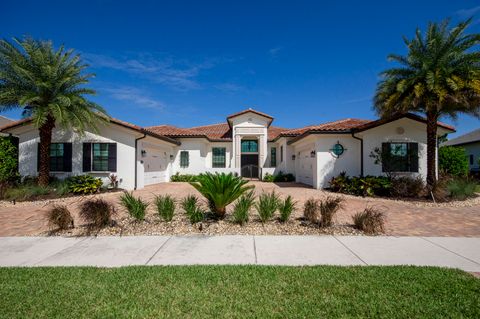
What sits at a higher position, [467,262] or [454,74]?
[454,74]

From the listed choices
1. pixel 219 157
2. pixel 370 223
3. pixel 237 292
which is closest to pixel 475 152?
pixel 219 157

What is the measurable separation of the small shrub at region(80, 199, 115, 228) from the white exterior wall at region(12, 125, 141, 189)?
9418 millimetres

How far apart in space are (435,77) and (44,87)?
19.1 metres

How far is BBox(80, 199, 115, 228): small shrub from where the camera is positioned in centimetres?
646

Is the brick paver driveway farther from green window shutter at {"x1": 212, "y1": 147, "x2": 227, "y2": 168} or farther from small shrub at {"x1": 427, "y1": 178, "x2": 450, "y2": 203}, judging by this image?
green window shutter at {"x1": 212, "y1": 147, "x2": 227, "y2": 168}

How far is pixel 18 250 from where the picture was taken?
5316mm

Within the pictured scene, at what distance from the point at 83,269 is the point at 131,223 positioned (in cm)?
297

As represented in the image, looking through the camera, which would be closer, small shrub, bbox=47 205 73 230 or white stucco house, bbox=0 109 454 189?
small shrub, bbox=47 205 73 230

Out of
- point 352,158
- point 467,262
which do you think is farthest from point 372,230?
point 352,158

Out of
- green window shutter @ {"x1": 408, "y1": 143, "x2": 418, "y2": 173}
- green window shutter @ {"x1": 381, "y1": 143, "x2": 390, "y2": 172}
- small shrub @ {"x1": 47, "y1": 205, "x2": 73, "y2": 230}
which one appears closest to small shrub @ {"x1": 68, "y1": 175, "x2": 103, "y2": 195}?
small shrub @ {"x1": 47, "y1": 205, "x2": 73, "y2": 230}

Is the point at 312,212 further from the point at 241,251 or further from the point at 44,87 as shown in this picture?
the point at 44,87

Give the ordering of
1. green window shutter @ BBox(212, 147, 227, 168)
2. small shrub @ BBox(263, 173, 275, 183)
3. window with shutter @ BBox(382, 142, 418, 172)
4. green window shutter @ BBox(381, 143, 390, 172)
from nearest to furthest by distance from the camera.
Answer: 1. green window shutter @ BBox(381, 143, 390, 172)
2. window with shutter @ BBox(382, 142, 418, 172)
3. small shrub @ BBox(263, 173, 275, 183)
4. green window shutter @ BBox(212, 147, 227, 168)

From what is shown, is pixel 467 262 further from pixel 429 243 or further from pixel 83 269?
pixel 83 269

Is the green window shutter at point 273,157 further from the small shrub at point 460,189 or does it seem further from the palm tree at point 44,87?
the palm tree at point 44,87
